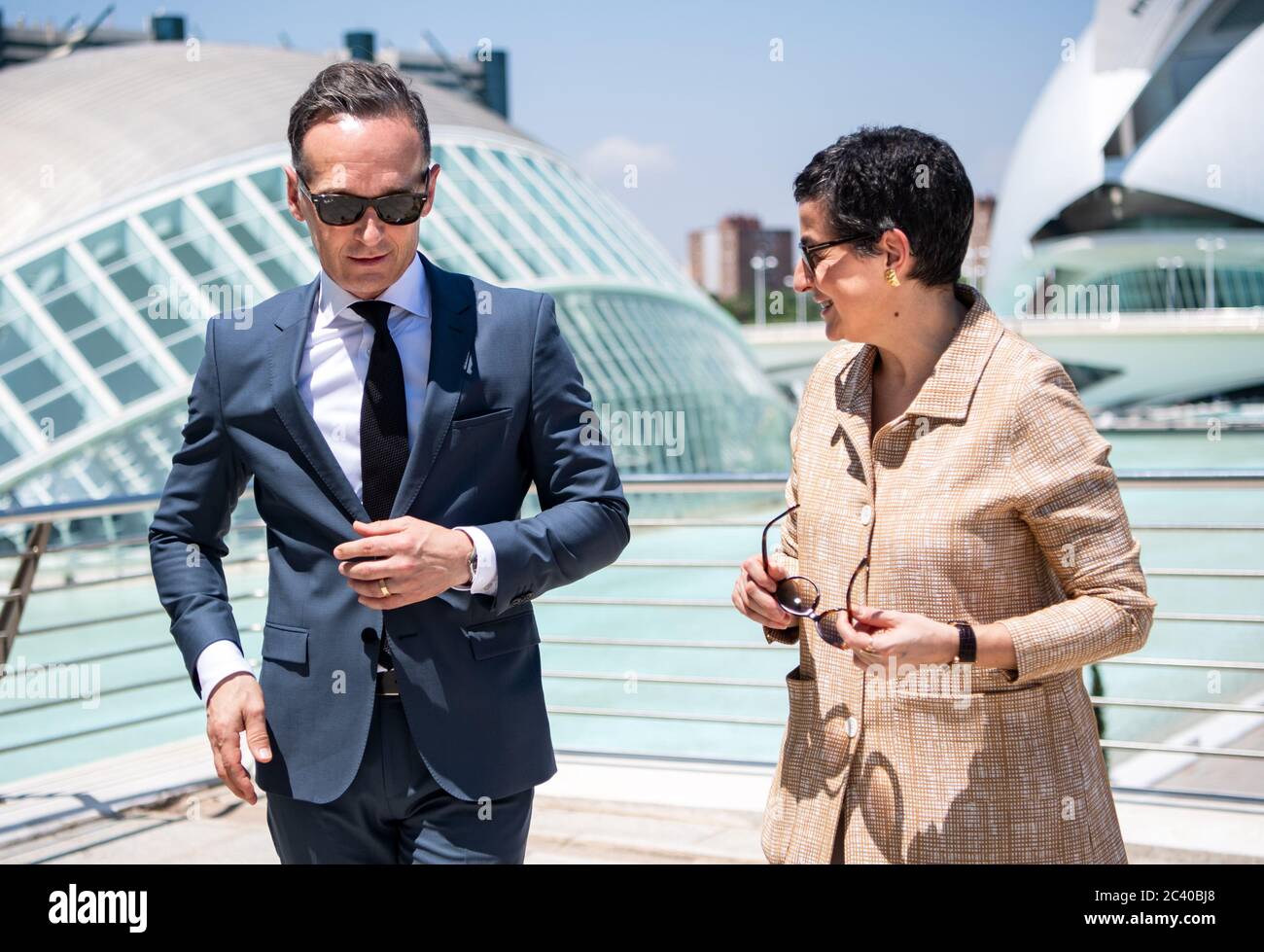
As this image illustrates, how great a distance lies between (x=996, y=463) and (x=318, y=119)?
1.10 m

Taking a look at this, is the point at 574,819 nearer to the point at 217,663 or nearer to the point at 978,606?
the point at 217,663

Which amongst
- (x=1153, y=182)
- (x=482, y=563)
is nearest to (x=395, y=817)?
(x=482, y=563)

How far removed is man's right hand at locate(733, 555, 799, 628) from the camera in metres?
2.00

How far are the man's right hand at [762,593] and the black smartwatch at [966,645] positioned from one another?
290mm

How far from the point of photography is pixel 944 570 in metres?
1.87

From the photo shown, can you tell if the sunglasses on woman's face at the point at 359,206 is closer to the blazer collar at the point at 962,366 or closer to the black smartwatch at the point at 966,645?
the blazer collar at the point at 962,366

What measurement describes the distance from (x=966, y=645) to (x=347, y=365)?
1.03 metres

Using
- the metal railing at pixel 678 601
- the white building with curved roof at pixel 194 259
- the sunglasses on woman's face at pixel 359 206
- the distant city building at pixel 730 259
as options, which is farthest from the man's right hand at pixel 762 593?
the distant city building at pixel 730 259

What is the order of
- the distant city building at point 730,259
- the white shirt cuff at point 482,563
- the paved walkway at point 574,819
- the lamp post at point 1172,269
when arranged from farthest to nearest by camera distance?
the distant city building at point 730,259
the lamp post at point 1172,269
the paved walkway at point 574,819
the white shirt cuff at point 482,563

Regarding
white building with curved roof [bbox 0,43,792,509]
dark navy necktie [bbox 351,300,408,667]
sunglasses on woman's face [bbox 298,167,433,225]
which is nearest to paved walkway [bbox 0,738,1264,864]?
dark navy necktie [bbox 351,300,408,667]

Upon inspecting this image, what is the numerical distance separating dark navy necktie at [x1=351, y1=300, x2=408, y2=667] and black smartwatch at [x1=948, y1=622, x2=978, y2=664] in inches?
32.6

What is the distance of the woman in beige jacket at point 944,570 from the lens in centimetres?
180
